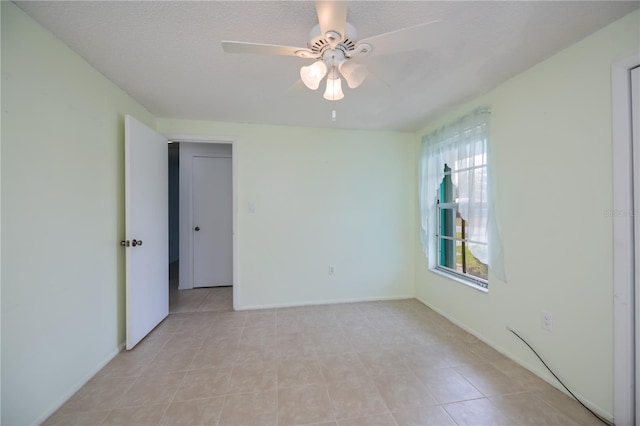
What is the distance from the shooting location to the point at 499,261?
206cm

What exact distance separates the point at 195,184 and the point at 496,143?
12.9ft

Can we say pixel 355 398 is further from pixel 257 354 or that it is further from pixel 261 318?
pixel 261 318

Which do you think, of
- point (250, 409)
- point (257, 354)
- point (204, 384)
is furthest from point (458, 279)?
point (204, 384)

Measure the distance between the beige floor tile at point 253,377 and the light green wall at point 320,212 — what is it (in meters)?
1.15

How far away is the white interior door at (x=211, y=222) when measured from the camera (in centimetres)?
397

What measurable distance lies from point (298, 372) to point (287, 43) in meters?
2.20

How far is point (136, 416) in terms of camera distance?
4.65ft

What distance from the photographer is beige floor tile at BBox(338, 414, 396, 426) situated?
1.36 metres

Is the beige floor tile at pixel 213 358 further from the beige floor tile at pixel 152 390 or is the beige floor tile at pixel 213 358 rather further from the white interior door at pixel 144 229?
the white interior door at pixel 144 229

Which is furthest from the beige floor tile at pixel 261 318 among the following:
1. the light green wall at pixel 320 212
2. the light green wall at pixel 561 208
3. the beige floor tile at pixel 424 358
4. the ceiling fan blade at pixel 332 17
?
the ceiling fan blade at pixel 332 17

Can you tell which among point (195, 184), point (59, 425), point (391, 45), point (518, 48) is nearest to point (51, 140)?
point (59, 425)

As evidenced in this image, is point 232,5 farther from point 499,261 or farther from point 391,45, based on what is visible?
point 499,261

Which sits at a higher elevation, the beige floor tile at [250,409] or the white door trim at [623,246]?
the white door trim at [623,246]

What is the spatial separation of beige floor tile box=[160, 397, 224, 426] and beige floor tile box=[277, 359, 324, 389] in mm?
401
